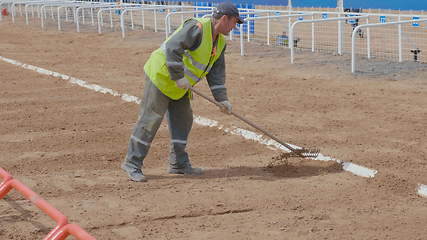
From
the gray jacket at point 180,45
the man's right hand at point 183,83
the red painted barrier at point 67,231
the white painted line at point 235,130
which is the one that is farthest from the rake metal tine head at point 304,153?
the red painted barrier at point 67,231

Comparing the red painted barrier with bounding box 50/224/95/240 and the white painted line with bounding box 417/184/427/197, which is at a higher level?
the red painted barrier with bounding box 50/224/95/240

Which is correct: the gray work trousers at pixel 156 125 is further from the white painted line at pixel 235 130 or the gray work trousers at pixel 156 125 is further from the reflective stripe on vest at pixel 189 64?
the white painted line at pixel 235 130

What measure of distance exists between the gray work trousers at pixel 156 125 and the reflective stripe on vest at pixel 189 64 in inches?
3.0

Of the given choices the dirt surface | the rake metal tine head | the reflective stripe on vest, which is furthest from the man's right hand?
the rake metal tine head

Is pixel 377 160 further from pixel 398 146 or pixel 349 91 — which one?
pixel 349 91

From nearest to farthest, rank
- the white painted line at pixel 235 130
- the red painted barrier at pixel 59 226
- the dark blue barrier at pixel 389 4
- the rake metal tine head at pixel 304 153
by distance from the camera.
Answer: the red painted barrier at pixel 59 226
the white painted line at pixel 235 130
the rake metal tine head at pixel 304 153
the dark blue barrier at pixel 389 4

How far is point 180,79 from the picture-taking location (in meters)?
6.34

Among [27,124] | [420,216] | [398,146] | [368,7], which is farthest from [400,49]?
[420,216]

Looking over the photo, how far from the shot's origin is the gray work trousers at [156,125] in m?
6.59

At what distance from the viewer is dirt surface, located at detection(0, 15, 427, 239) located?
5465 millimetres

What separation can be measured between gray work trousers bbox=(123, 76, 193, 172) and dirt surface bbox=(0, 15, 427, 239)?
215 mm

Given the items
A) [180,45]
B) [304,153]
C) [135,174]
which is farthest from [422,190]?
[135,174]

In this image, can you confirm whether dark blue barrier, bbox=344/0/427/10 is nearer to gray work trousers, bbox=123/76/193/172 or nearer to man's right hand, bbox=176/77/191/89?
gray work trousers, bbox=123/76/193/172

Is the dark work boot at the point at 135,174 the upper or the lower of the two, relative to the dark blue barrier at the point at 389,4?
lower
